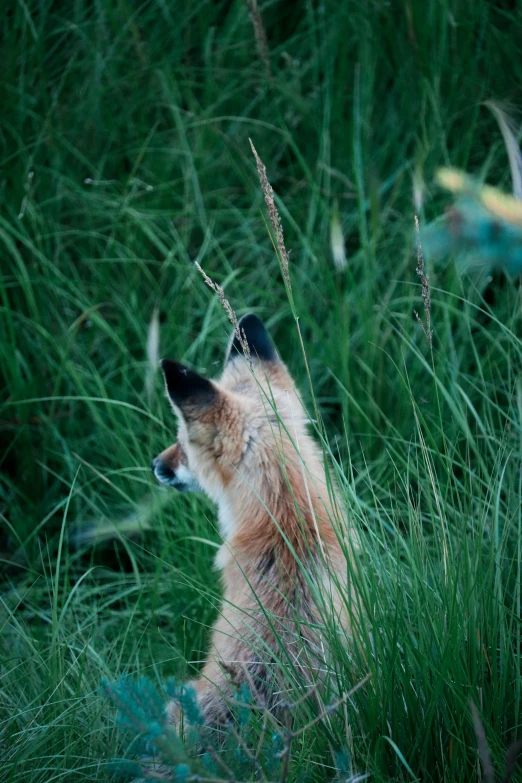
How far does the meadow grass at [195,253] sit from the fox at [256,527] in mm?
586

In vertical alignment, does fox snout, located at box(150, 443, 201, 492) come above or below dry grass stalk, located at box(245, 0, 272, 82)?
below

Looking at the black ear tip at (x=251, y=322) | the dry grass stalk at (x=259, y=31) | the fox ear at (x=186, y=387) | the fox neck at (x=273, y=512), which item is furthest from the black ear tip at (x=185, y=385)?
the dry grass stalk at (x=259, y=31)

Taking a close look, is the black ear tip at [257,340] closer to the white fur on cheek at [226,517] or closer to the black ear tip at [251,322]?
the black ear tip at [251,322]

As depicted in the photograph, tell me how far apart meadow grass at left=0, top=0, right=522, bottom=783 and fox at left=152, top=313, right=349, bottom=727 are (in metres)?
0.59

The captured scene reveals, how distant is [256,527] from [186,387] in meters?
0.60

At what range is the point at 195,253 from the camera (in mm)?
5293

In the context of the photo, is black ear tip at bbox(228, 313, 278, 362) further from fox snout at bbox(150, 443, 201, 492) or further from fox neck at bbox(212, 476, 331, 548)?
fox neck at bbox(212, 476, 331, 548)

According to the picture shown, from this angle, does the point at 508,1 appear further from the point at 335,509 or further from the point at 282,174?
the point at 335,509

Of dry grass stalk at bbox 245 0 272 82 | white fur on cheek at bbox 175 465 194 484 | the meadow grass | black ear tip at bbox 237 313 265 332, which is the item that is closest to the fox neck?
white fur on cheek at bbox 175 465 194 484

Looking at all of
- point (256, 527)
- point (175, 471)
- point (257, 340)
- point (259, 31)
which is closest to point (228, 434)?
point (256, 527)

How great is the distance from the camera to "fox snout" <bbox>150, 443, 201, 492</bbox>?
3297 mm

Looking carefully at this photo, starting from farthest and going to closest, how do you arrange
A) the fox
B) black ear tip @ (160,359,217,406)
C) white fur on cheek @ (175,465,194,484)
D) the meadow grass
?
the meadow grass
white fur on cheek @ (175,465,194,484)
black ear tip @ (160,359,217,406)
the fox

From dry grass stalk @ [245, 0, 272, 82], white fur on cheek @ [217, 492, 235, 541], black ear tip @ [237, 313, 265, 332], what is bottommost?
white fur on cheek @ [217, 492, 235, 541]

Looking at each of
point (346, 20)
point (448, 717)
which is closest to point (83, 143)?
point (346, 20)
